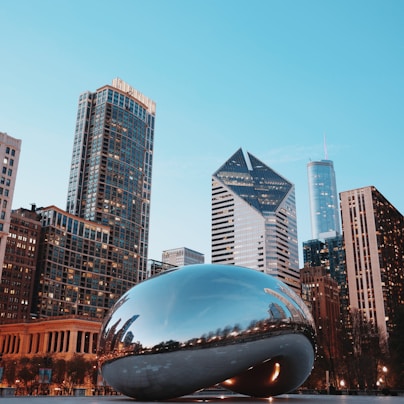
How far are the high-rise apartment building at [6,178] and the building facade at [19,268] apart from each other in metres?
33.4

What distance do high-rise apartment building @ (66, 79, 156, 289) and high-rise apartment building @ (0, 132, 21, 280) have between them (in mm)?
63868

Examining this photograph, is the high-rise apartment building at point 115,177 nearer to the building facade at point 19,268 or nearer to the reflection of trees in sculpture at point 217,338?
the building facade at point 19,268

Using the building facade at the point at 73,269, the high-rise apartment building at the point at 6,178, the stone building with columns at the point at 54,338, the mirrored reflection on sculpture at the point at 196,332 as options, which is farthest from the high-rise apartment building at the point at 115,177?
the mirrored reflection on sculpture at the point at 196,332

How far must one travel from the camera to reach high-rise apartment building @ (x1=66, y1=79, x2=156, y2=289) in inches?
6905

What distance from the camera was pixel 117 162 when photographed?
186 meters

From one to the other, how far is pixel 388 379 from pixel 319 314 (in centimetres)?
12667

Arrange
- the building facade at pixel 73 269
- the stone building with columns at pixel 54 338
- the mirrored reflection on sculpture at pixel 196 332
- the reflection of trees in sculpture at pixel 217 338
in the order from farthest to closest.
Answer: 1. the building facade at pixel 73 269
2. the stone building with columns at pixel 54 338
3. the mirrored reflection on sculpture at pixel 196 332
4. the reflection of trees in sculpture at pixel 217 338

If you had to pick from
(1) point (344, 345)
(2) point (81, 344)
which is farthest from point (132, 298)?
(2) point (81, 344)

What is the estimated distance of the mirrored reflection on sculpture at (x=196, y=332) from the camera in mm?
15727

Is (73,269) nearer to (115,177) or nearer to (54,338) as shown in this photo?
(115,177)

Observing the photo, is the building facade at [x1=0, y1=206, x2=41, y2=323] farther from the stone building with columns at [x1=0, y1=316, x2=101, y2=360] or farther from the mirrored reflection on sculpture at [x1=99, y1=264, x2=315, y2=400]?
the mirrored reflection on sculpture at [x1=99, y1=264, x2=315, y2=400]

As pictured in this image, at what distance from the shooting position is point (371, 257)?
520 feet

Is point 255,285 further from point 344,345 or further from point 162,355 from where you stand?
point 344,345

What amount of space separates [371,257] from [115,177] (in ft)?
302
